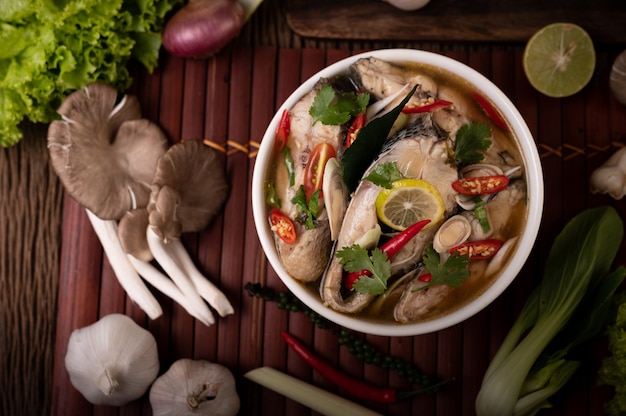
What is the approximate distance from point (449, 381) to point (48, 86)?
63.5 inches

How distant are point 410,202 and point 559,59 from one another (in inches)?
32.7

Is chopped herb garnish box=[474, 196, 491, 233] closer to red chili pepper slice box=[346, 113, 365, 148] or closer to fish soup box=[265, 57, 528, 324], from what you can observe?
fish soup box=[265, 57, 528, 324]

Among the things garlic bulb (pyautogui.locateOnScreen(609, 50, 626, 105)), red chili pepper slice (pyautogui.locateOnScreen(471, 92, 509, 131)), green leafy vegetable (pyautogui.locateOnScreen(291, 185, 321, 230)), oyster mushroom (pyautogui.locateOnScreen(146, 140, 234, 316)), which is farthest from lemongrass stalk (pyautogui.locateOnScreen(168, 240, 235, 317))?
garlic bulb (pyautogui.locateOnScreen(609, 50, 626, 105))

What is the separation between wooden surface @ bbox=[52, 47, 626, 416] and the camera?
7.15 ft

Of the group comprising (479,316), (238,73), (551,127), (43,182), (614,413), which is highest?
(238,73)

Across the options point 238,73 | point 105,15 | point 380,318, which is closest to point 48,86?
point 105,15

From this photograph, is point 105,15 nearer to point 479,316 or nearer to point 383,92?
point 383,92

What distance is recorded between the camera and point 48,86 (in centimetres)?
212

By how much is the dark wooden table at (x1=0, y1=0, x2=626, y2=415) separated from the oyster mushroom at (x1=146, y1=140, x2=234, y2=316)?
0.06 m

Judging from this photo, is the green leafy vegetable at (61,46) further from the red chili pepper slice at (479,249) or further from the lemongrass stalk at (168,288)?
the red chili pepper slice at (479,249)

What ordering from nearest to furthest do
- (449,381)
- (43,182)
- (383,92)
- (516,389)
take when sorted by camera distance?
(383,92) → (516,389) → (449,381) → (43,182)

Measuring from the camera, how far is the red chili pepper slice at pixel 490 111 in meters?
1.84

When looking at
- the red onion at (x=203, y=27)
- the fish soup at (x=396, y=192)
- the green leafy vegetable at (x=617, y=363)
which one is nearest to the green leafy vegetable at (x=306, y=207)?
the fish soup at (x=396, y=192)

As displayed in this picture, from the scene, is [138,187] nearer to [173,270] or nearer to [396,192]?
[173,270]
